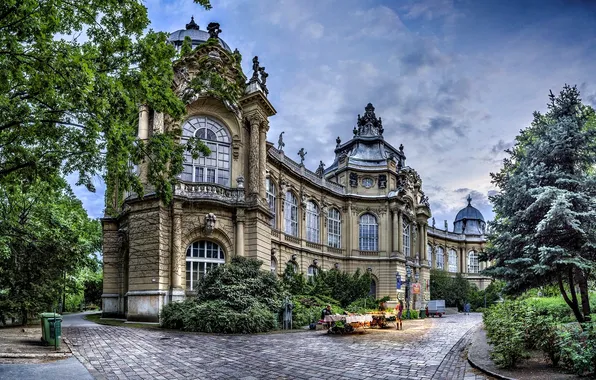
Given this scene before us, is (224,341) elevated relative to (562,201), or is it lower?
lower

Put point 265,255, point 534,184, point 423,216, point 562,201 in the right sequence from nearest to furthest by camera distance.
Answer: point 562,201 < point 534,184 < point 265,255 < point 423,216

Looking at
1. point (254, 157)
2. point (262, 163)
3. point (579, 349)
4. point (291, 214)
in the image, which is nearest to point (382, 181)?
point (291, 214)

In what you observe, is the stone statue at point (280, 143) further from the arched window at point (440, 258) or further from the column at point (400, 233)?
the arched window at point (440, 258)

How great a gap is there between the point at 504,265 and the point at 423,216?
122 ft

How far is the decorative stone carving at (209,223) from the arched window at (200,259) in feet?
3.19

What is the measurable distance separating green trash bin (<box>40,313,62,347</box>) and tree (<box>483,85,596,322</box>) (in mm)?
13090

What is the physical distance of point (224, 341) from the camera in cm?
1537

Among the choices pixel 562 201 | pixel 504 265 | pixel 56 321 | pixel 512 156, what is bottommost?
pixel 56 321

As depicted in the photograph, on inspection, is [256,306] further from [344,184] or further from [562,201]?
[344,184]

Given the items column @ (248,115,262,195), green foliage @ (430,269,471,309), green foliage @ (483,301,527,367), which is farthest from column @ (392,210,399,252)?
green foliage @ (483,301,527,367)

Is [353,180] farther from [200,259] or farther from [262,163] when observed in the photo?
[200,259]

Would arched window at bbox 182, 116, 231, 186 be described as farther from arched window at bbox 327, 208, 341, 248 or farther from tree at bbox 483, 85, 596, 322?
arched window at bbox 327, 208, 341, 248

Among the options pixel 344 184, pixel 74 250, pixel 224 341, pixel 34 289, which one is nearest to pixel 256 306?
Answer: pixel 224 341

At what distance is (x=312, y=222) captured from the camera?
39250 mm
